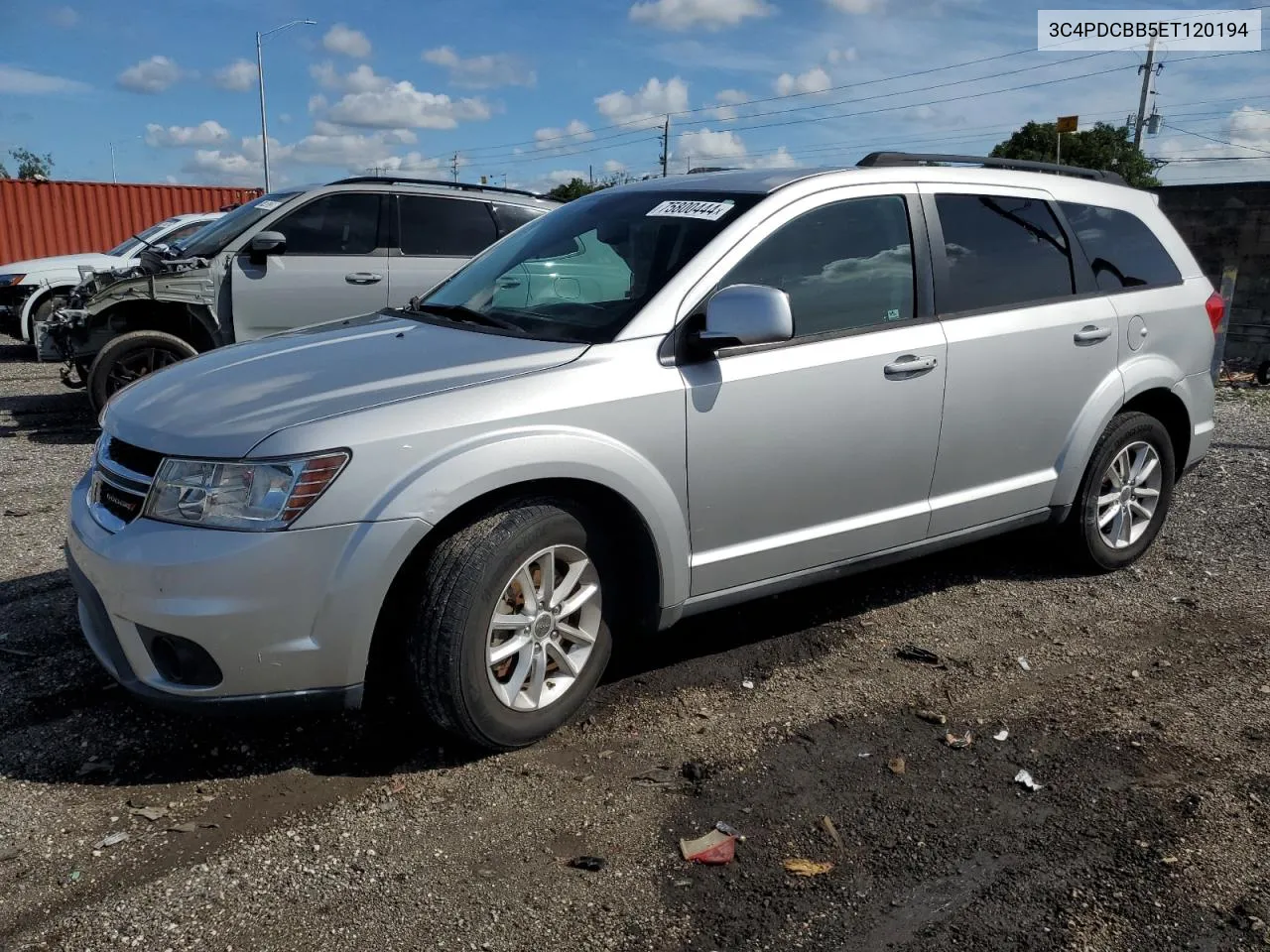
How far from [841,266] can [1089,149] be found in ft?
131

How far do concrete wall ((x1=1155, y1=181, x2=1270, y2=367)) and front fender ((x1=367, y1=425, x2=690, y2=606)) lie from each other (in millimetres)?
14390

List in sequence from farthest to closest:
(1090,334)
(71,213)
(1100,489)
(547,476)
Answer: (71,213)
(1100,489)
(1090,334)
(547,476)

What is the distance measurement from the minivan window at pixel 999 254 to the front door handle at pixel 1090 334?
182mm

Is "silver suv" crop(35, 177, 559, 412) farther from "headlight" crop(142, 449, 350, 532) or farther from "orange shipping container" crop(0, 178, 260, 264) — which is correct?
"orange shipping container" crop(0, 178, 260, 264)

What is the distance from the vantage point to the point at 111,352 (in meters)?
7.90

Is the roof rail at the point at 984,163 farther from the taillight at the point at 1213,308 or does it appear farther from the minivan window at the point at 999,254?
the taillight at the point at 1213,308

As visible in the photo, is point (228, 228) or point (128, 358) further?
point (228, 228)

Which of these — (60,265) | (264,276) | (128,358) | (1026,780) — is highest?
(60,265)

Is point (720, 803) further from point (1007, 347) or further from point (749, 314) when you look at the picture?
point (1007, 347)

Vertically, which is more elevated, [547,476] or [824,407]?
[824,407]

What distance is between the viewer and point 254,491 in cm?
283

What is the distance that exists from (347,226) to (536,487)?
19.1 ft

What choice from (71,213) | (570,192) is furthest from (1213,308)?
(570,192)

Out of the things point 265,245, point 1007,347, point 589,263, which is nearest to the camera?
point 589,263
